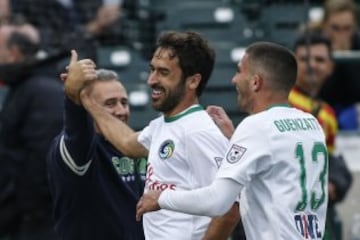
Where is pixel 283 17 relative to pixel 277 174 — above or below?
below

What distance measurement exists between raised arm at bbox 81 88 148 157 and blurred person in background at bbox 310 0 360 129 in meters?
4.41

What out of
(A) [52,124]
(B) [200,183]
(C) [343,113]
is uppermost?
(B) [200,183]

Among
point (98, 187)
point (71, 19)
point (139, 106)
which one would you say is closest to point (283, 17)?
point (139, 106)

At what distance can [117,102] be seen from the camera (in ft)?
23.8

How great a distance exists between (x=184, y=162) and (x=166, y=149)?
0.32 feet

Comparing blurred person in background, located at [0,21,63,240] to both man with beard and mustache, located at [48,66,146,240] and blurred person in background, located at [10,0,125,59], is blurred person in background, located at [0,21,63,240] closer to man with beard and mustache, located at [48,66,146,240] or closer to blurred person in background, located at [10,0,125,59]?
blurred person in background, located at [10,0,125,59]

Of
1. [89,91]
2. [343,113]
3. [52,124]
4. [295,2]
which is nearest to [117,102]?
[89,91]

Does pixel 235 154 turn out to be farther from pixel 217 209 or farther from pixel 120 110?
pixel 120 110

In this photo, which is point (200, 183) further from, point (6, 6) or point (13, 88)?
point (6, 6)

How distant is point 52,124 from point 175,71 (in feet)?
11.5

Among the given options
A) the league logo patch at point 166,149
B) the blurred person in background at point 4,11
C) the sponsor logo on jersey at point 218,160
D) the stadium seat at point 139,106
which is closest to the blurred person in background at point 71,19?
the blurred person in background at point 4,11

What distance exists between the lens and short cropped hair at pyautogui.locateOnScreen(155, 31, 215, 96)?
6.42m

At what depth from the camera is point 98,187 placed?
710 centimetres

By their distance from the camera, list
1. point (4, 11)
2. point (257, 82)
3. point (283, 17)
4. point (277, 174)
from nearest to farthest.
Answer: point (277, 174)
point (257, 82)
point (283, 17)
point (4, 11)
